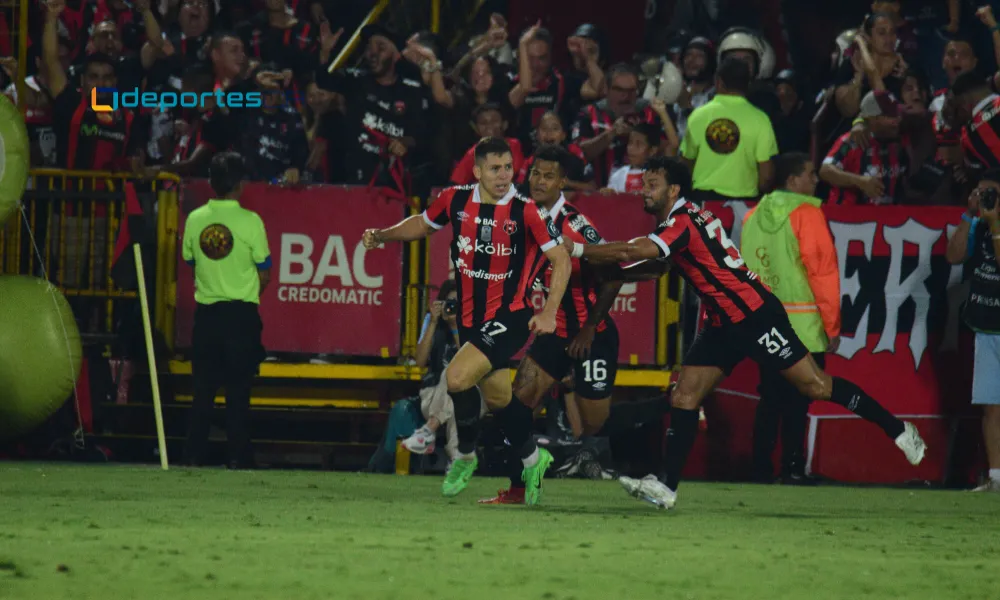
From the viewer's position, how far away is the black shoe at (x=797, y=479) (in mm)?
13170

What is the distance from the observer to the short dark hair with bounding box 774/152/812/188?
12969 mm

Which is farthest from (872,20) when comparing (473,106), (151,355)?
(151,355)

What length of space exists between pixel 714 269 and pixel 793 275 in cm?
298

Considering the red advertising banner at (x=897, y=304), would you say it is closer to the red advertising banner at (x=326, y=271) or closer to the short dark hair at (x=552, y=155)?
the short dark hair at (x=552, y=155)

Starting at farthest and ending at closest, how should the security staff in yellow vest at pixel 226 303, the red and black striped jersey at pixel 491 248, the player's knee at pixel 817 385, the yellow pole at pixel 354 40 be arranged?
the yellow pole at pixel 354 40 → the security staff in yellow vest at pixel 226 303 → the player's knee at pixel 817 385 → the red and black striped jersey at pixel 491 248

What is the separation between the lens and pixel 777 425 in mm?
13164

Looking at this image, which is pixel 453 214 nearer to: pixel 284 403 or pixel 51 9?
pixel 284 403

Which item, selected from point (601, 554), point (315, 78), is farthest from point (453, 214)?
point (315, 78)

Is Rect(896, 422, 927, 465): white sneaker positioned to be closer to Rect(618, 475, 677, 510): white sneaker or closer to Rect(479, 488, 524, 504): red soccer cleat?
Rect(618, 475, 677, 510): white sneaker

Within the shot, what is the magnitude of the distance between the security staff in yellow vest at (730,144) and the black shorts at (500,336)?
397cm

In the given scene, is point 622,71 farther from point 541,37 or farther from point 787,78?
point 787,78

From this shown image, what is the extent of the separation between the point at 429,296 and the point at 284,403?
5.19 ft

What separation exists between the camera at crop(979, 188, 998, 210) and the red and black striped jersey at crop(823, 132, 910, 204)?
1.33m

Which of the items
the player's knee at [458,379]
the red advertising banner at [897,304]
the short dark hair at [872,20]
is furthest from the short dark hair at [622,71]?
the player's knee at [458,379]
